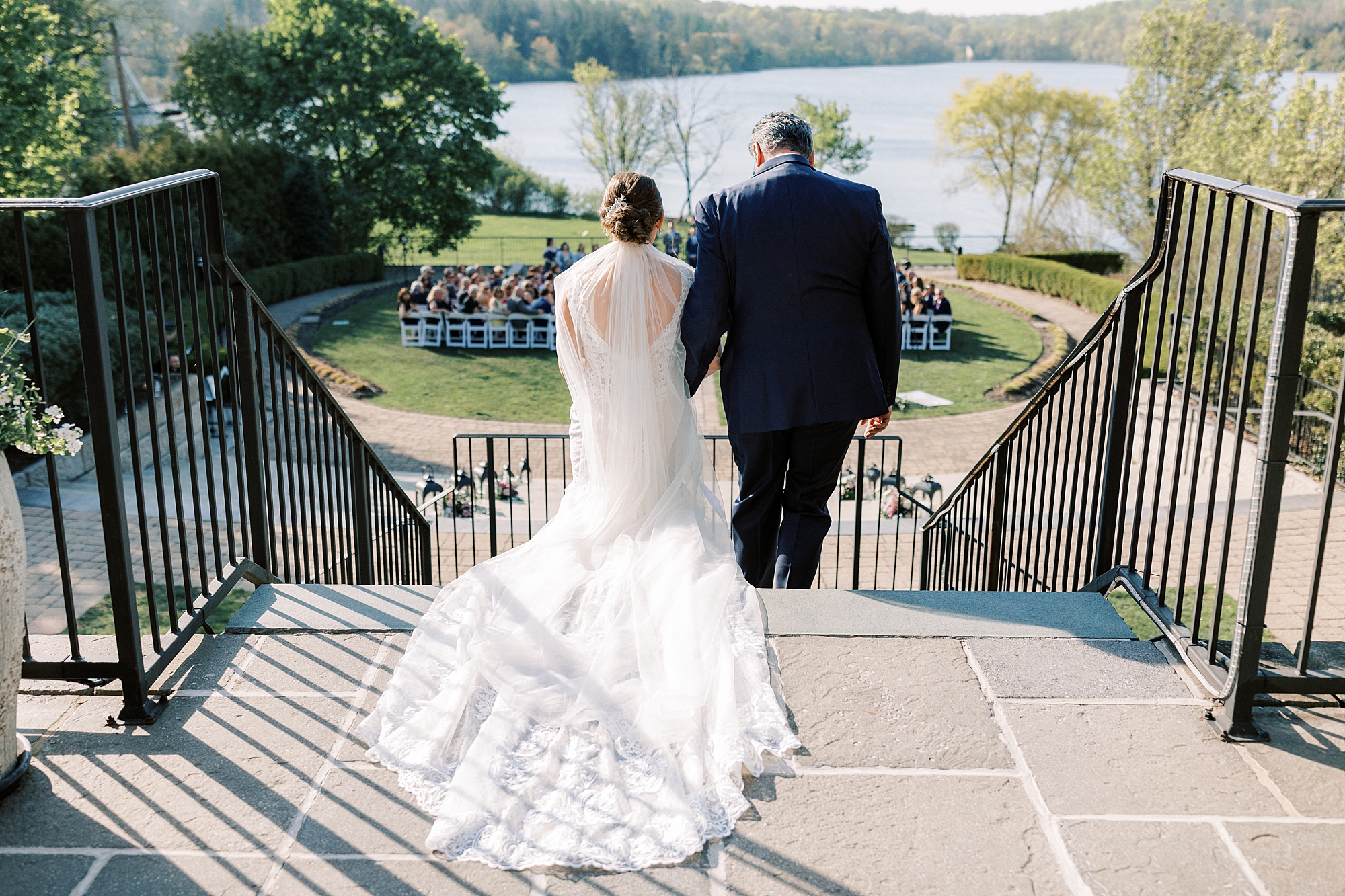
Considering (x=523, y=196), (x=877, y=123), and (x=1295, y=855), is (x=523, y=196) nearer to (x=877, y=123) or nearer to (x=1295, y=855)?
(x=877, y=123)

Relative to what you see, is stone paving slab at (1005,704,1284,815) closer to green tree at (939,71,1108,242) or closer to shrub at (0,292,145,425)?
shrub at (0,292,145,425)

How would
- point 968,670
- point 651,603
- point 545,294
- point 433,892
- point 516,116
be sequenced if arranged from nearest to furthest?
point 433,892, point 968,670, point 651,603, point 545,294, point 516,116

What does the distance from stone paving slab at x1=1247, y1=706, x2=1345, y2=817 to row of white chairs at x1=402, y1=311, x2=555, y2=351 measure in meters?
17.3

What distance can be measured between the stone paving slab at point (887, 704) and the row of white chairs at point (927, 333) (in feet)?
56.2

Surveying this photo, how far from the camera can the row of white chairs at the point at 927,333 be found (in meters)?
19.5

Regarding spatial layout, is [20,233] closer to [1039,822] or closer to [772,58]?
[1039,822]

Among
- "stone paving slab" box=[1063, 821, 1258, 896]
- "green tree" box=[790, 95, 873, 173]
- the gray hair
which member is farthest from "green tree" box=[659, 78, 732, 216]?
"stone paving slab" box=[1063, 821, 1258, 896]

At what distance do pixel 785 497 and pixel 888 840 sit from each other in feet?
6.14

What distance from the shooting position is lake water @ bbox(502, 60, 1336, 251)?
49750mm

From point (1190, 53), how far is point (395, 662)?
34.1 metres

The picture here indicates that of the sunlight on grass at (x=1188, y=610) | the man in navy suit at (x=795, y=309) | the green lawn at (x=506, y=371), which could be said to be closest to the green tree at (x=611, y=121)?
the green lawn at (x=506, y=371)

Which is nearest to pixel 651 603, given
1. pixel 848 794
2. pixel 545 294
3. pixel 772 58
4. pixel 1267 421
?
pixel 848 794

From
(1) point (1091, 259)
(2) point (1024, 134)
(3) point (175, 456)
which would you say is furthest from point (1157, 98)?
(3) point (175, 456)

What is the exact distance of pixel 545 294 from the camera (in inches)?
803
